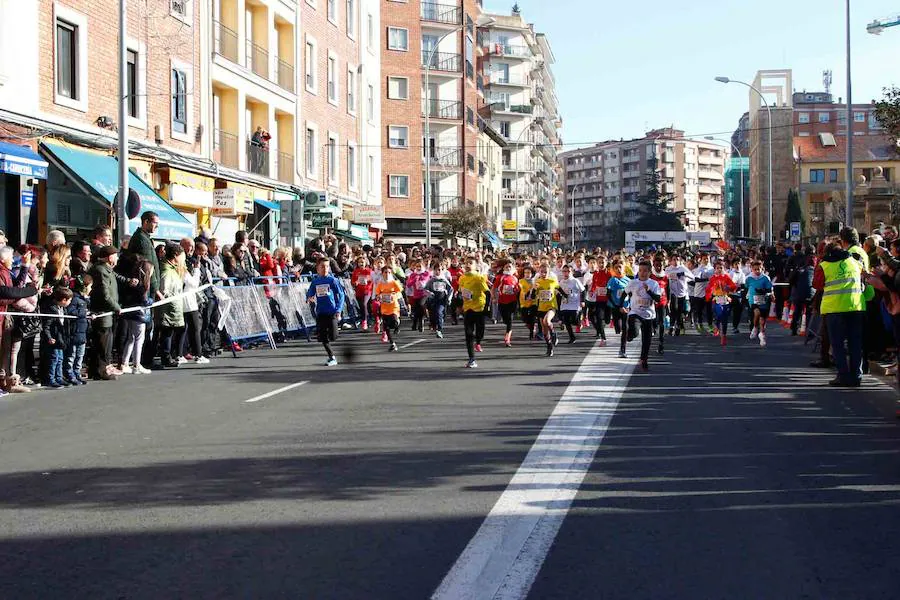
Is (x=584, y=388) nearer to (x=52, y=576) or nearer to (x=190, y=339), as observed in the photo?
(x=190, y=339)

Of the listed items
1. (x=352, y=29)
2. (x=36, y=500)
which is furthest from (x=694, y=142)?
(x=36, y=500)

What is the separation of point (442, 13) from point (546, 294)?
55114 millimetres

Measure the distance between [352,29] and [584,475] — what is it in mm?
39598

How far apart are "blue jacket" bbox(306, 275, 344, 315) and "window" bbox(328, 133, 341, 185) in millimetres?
24695

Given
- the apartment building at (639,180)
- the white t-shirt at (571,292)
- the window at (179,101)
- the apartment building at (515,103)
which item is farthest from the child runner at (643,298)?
the apartment building at (639,180)

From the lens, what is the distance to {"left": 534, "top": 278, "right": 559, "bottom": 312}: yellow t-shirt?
2002 cm

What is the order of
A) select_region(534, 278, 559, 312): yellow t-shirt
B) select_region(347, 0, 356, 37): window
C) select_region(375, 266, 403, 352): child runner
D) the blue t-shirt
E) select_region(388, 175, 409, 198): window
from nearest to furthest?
select_region(534, 278, 559, 312): yellow t-shirt, select_region(375, 266, 403, 352): child runner, the blue t-shirt, select_region(347, 0, 356, 37): window, select_region(388, 175, 409, 198): window

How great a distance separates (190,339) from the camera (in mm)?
17828

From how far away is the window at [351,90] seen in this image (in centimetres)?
4453

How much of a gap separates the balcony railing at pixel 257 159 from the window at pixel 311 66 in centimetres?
533

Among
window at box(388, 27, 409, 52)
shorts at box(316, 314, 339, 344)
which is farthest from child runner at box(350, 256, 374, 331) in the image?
window at box(388, 27, 409, 52)

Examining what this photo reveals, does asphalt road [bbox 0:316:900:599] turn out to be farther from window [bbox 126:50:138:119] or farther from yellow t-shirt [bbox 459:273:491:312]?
window [bbox 126:50:138:119]

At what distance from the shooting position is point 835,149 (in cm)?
10231

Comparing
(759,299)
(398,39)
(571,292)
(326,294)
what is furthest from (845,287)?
(398,39)
